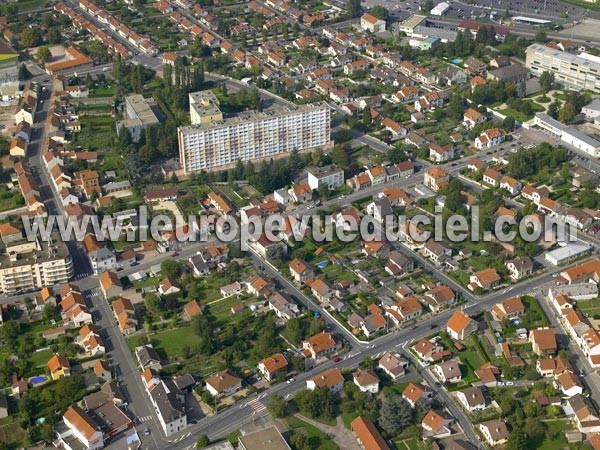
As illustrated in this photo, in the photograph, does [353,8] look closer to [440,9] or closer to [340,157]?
[440,9]

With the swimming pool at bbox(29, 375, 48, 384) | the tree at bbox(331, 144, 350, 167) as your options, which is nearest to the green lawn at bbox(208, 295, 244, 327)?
the swimming pool at bbox(29, 375, 48, 384)

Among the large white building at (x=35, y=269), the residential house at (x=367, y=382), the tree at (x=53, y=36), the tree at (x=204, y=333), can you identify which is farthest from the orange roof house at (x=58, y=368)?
the tree at (x=53, y=36)

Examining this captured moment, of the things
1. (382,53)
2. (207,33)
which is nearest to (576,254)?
(382,53)

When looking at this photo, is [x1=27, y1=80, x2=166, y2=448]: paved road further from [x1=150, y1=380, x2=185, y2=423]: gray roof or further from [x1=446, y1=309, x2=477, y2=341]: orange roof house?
[x1=446, y1=309, x2=477, y2=341]: orange roof house

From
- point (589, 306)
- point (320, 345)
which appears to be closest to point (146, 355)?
point (320, 345)

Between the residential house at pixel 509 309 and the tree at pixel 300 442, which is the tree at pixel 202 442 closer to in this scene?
the tree at pixel 300 442

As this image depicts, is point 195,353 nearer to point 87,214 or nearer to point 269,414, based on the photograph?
point 269,414
